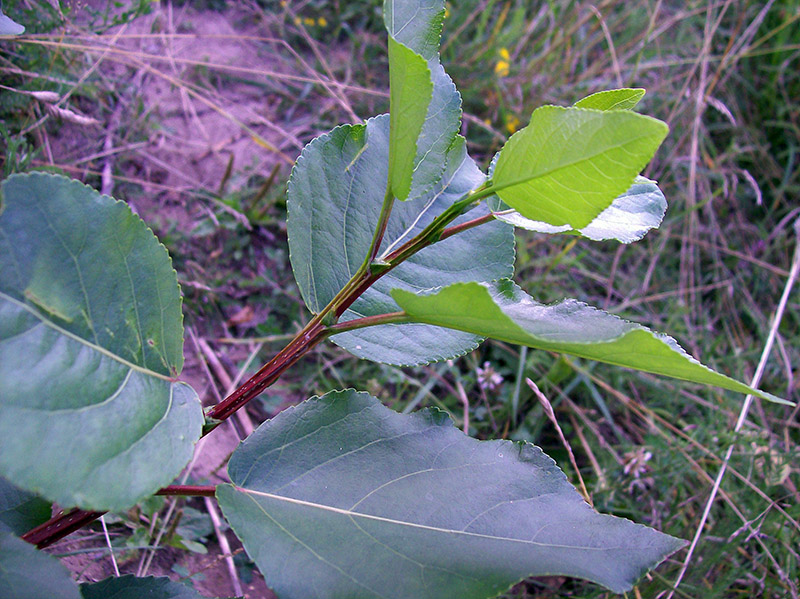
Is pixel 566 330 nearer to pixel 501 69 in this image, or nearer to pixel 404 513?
pixel 404 513

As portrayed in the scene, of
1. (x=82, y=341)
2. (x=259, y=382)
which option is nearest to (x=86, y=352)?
(x=82, y=341)

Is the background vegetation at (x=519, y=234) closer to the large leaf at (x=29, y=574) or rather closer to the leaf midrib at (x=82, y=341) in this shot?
the large leaf at (x=29, y=574)

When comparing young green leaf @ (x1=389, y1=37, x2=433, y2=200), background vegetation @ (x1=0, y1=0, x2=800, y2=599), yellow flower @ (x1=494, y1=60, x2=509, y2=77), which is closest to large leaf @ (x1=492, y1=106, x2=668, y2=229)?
young green leaf @ (x1=389, y1=37, x2=433, y2=200)

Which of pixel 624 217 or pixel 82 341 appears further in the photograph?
pixel 624 217

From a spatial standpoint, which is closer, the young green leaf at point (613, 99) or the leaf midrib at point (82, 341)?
the leaf midrib at point (82, 341)

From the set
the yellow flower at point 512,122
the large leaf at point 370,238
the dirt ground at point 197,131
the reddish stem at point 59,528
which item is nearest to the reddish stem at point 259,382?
the reddish stem at point 59,528

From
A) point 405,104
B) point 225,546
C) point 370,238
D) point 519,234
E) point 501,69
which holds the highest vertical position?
point 405,104
